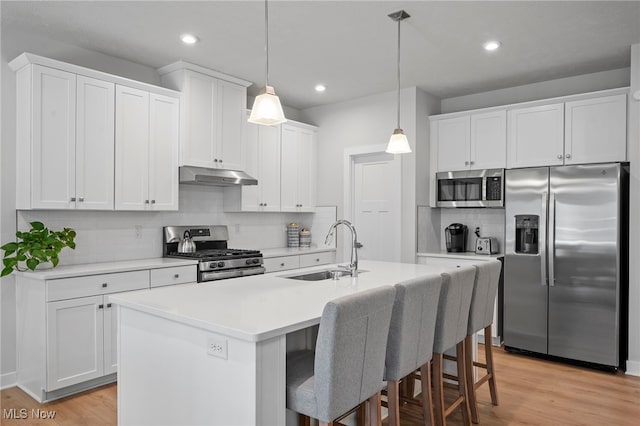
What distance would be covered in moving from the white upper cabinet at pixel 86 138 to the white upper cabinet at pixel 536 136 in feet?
11.0

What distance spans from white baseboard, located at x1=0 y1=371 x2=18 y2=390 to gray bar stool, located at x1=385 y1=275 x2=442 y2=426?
296 cm

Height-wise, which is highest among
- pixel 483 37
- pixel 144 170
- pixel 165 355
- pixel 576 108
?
pixel 483 37

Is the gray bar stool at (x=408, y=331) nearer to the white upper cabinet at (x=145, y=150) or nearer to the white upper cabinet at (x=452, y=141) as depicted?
the white upper cabinet at (x=145, y=150)

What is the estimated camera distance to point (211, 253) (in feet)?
14.1

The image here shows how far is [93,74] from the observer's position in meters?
3.60

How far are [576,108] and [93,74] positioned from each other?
14.0ft

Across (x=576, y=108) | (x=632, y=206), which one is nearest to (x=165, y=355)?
(x=632, y=206)

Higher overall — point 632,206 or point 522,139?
point 522,139

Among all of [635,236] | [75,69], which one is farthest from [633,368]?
[75,69]

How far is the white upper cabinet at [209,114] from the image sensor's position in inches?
167

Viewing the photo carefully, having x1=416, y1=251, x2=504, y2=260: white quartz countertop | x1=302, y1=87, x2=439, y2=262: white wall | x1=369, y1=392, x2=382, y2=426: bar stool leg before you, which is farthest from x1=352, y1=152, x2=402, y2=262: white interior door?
x1=369, y1=392, x2=382, y2=426: bar stool leg

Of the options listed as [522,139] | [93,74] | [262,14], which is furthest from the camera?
[522,139]

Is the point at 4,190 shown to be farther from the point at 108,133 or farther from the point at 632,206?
the point at 632,206

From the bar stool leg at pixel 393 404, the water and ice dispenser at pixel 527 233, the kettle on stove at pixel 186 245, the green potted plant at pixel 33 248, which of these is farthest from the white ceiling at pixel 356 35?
the bar stool leg at pixel 393 404
